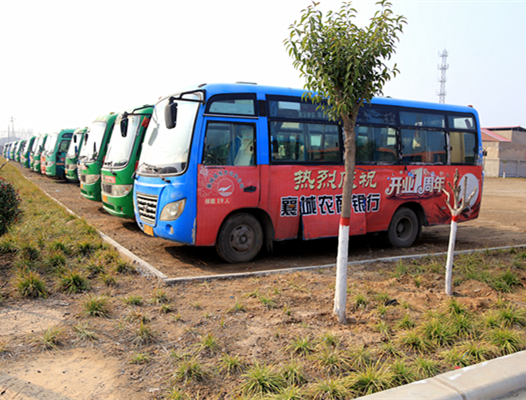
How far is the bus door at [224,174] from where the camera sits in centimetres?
702

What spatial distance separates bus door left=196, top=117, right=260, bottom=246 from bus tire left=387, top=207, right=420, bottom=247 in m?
3.59

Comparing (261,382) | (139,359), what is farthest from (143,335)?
(261,382)

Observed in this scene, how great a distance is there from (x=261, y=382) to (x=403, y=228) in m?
7.31

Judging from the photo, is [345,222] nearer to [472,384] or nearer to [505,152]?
[472,384]

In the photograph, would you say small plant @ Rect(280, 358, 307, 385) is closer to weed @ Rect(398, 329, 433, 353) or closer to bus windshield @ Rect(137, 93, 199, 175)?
weed @ Rect(398, 329, 433, 353)

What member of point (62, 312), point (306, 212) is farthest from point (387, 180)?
point (62, 312)

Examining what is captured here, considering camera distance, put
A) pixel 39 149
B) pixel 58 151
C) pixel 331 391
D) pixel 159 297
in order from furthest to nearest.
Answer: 1. pixel 39 149
2. pixel 58 151
3. pixel 159 297
4. pixel 331 391

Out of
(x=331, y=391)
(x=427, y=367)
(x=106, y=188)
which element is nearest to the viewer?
(x=331, y=391)

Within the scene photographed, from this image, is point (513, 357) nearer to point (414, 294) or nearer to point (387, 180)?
point (414, 294)

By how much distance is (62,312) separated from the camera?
483cm

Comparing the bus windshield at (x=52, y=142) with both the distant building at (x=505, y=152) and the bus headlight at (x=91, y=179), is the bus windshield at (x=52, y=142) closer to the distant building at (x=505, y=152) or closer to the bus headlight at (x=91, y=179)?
the bus headlight at (x=91, y=179)

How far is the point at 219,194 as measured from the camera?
23.4 ft

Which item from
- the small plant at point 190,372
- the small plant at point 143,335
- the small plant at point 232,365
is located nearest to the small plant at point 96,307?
the small plant at point 143,335

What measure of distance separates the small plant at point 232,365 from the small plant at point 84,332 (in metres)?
1.36
